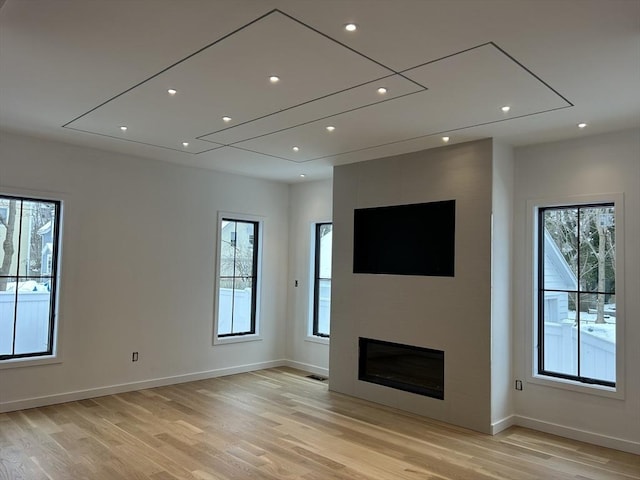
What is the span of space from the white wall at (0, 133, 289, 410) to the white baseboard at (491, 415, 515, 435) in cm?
361

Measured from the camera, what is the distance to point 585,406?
4449 millimetres

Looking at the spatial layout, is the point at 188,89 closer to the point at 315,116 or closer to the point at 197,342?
the point at 315,116

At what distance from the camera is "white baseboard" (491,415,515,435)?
4.55 m

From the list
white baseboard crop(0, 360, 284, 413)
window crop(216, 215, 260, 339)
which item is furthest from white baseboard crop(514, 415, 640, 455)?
window crop(216, 215, 260, 339)

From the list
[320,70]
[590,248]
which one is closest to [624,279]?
[590,248]

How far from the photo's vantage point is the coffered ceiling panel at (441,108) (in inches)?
121

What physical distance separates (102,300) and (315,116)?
336 centimetres

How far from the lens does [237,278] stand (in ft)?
23.1

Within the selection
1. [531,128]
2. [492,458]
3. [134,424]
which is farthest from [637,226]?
[134,424]

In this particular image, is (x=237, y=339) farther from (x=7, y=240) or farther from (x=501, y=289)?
(x=501, y=289)

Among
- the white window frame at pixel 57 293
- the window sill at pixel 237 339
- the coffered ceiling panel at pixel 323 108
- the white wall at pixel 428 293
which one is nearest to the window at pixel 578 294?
the white wall at pixel 428 293

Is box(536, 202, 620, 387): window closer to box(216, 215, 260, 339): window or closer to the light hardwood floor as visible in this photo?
the light hardwood floor

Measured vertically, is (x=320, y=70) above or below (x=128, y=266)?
above

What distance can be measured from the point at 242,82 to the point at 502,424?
12.9 ft
